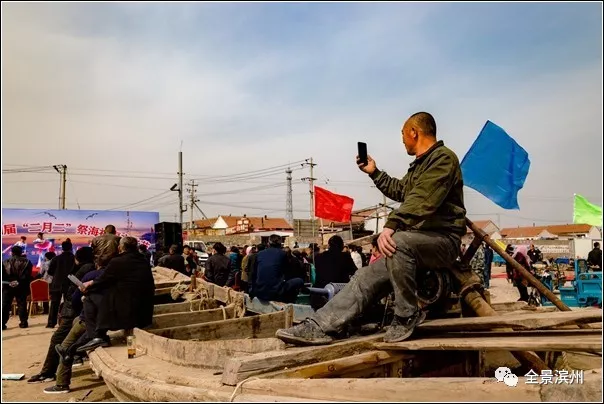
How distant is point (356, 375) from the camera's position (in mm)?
2748

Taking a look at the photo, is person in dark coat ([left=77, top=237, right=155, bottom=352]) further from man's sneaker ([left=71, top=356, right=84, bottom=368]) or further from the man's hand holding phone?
the man's hand holding phone

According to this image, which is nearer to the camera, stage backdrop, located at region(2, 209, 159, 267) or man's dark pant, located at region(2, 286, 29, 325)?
man's dark pant, located at region(2, 286, 29, 325)

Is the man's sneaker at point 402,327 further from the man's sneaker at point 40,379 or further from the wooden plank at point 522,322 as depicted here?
the man's sneaker at point 40,379

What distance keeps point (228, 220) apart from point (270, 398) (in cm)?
6828

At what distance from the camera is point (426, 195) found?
2.88 meters

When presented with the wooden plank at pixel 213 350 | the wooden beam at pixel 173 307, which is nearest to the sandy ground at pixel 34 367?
the wooden beam at pixel 173 307

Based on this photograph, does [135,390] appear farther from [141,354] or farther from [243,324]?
[243,324]

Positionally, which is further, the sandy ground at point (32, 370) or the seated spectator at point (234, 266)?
the seated spectator at point (234, 266)

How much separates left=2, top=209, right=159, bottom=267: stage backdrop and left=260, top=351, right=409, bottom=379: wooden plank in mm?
15230

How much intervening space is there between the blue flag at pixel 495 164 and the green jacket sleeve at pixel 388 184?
1.56 metres

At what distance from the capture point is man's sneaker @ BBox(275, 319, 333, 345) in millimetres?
2904

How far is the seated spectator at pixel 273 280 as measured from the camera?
22.8ft

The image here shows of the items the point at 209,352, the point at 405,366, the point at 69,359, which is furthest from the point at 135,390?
the point at 69,359

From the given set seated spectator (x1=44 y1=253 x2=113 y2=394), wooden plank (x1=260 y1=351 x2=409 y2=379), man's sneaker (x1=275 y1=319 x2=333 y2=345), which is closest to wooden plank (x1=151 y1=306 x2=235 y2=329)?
seated spectator (x1=44 y1=253 x2=113 y2=394)
